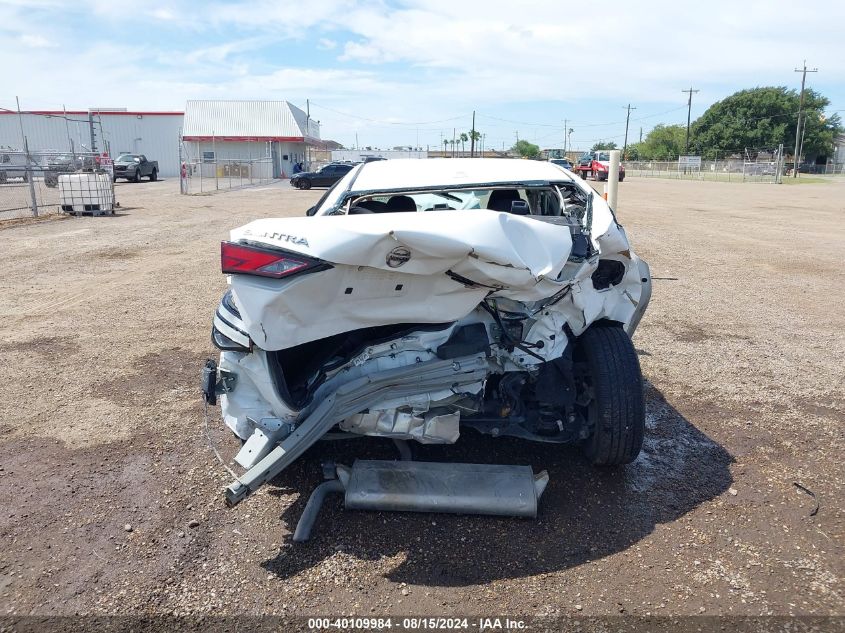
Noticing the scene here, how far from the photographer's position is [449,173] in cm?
448

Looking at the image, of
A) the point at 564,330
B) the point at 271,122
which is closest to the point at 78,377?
the point at 564,330

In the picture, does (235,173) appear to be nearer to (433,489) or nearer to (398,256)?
(433,489)

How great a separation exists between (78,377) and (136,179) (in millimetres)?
36396

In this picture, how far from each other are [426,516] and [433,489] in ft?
0.46

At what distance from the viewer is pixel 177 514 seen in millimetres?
3490

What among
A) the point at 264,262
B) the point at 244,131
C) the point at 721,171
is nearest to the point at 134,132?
the point at 244,131

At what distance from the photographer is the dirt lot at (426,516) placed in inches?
113

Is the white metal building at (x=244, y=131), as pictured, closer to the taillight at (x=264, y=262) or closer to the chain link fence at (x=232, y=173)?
the chain link fence at (x=232, y=173)

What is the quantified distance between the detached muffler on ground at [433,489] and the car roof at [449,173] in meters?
1.70

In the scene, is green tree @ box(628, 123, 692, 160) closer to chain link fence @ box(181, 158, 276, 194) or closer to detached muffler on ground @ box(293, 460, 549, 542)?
chain link fence @ box(181, 158, 276, 194)

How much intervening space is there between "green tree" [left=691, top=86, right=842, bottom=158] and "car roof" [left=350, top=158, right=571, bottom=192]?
3441 inches

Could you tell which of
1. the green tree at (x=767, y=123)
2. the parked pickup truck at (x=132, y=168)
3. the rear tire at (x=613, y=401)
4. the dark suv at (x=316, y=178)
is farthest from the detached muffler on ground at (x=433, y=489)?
the green tree at (x=767, y=123)

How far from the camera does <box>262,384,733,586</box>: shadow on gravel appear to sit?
3.09m

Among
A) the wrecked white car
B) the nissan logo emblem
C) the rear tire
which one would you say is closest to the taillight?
the wrecked white car
